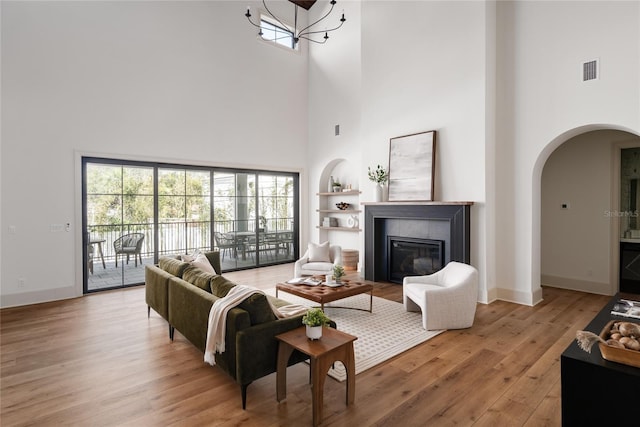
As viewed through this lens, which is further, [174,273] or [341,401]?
[174,273]

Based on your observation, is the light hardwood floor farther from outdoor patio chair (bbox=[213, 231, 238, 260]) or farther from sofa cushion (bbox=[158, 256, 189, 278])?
outdoor patio chair (bbox=[213, 231, 238, 260])

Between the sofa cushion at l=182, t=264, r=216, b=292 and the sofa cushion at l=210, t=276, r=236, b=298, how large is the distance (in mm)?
119

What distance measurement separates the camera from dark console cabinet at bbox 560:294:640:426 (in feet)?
5.40

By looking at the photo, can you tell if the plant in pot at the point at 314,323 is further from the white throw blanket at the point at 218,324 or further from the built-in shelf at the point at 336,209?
the built-in shelf at the point at 336,209

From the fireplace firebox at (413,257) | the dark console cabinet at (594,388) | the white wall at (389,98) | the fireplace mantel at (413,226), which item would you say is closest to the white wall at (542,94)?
the white wall at (389,98)

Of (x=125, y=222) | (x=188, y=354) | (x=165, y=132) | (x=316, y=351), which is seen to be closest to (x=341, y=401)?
(x=316, y=351)

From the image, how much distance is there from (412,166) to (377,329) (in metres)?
2.95

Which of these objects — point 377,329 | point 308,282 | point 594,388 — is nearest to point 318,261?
point 308,282

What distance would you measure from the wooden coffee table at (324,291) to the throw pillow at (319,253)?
4.99 ft

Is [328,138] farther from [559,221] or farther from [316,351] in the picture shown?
[316,351]

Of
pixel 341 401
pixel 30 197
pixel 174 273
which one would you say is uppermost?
pixel 30 197

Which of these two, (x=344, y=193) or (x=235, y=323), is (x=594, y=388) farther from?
(x=344, y=193)

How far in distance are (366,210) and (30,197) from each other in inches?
214

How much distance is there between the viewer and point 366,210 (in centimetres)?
648
